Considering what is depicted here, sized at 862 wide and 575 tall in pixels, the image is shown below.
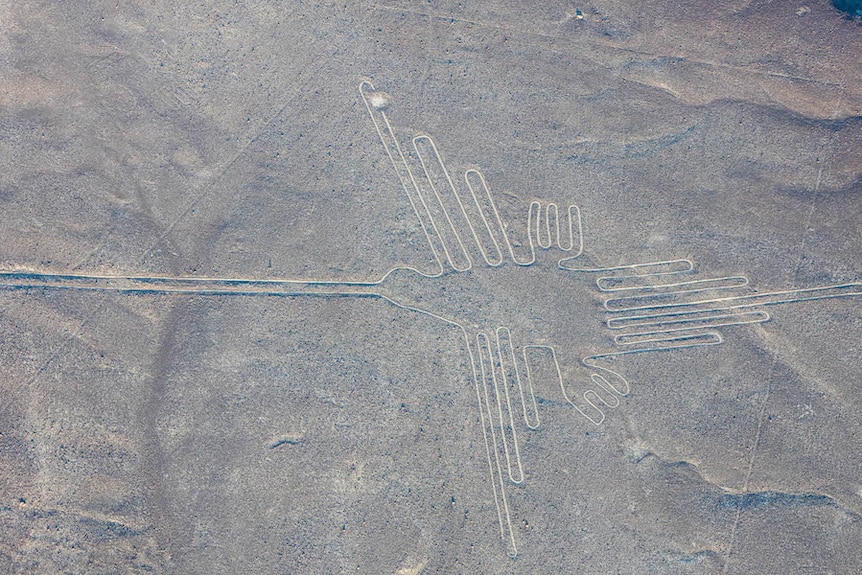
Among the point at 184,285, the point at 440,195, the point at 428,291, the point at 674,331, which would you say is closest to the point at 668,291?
the point at 674,331

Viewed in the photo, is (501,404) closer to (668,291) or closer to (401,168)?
(668,291)

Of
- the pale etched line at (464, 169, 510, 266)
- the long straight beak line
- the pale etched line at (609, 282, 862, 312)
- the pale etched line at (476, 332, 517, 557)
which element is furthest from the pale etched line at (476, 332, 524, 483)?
the pale etched line at (609, 282, 862, 312)

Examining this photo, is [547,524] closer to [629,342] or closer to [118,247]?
[629,342]

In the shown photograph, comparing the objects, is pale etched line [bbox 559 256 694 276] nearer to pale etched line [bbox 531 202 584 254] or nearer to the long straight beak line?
pale etched line [bbox 531 202 584 254]

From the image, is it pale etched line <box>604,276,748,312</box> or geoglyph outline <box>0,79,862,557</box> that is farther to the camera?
pale etched line <box>604,276,748,312</box>

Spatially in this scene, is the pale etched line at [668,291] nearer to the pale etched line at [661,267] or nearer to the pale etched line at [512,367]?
the pale etched line at [661,267]
